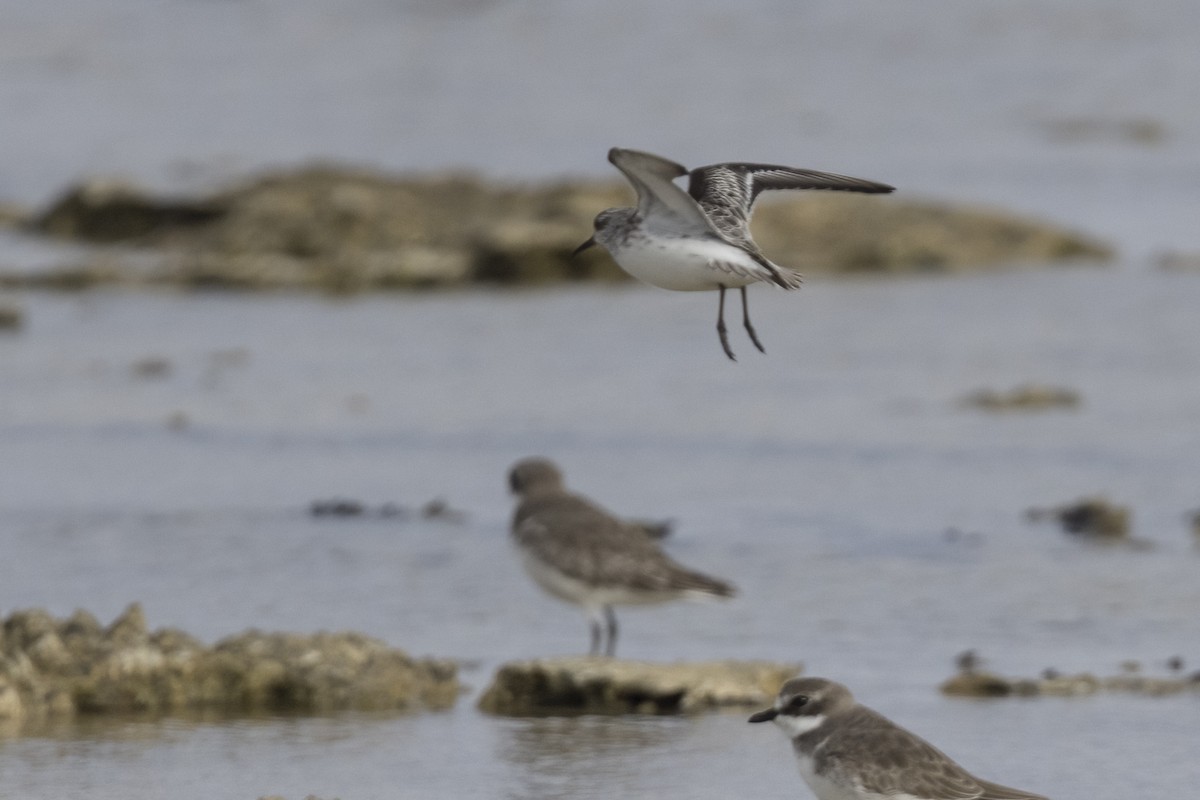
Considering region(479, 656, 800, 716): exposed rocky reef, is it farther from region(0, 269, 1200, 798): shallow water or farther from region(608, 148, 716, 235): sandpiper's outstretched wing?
region(608, 148, 716, 235): sandpiper's outstretched wing

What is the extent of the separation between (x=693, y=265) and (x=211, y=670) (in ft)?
9.33

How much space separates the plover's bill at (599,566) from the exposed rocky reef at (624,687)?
89 cm

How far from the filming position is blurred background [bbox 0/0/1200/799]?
802 centimetres

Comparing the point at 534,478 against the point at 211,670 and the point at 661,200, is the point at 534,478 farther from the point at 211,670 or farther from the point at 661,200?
the point at 661,200

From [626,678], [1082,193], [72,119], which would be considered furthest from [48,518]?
[72,119]

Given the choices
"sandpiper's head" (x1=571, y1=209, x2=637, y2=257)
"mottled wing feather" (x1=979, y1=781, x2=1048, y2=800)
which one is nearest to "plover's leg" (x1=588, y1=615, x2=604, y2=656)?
"sandpiper's head" (x1=571, y1=209, x2=637, y2=257)

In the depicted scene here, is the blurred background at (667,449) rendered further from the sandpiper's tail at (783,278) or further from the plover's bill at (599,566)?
the sandpiper's tail at (783,278)

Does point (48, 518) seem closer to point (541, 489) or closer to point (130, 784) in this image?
point (541, 489)

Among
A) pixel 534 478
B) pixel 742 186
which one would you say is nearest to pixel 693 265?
pixel 742 186

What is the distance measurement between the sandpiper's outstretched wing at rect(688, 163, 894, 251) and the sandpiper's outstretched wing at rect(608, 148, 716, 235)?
25 centimetres

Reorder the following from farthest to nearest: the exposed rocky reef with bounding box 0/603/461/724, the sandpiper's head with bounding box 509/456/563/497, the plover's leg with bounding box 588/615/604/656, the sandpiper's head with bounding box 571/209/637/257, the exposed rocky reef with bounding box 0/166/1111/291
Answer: the exposed rocky reef with bounding box 0/166/1111/291, the sandpiper's head with bounding box 509/456/563/497, the plover's leg with bounding box 588/615/604/656, the exposed rocky reef with bounding box 0/603/461/724, the sandpiper's head with bounding box 571/209/637/257

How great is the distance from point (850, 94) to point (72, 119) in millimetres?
12388

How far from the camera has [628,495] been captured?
12961 mm

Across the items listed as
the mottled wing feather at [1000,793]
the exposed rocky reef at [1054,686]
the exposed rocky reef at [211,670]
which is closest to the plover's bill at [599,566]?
the exposed rocky reef at [211,670]
